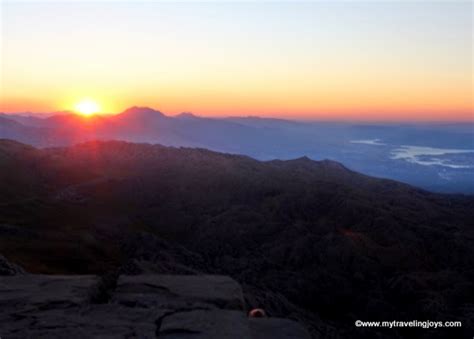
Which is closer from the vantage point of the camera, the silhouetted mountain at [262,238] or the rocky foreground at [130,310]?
the rocky foreground at [130,310]

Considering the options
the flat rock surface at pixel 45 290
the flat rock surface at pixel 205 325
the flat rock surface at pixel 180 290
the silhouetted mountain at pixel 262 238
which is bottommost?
the silhouetted mountain at pixel 262 238

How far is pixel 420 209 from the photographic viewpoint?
167 ft

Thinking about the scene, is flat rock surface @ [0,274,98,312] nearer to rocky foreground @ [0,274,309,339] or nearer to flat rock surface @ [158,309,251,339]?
rocky foreground @ [0,274,309,339]

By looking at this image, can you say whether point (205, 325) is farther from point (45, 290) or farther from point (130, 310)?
point (45, 290)

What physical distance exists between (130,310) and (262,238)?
3110 cm

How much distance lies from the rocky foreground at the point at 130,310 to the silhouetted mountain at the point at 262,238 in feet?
32.6

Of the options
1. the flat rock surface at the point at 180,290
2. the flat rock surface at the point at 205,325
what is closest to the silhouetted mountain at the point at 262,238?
the flat rock surface at the point at 180,290

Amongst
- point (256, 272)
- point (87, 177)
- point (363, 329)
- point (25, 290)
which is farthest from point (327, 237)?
point (87, 177)

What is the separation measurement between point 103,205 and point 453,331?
32.0m

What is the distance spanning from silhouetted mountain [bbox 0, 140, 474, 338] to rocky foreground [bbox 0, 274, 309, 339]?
32.6 feet

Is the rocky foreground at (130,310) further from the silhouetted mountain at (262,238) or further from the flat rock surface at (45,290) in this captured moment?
the silhouetted mountain at (262,238)

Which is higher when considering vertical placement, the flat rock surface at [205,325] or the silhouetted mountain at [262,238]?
the flat rock surface at [205,325]

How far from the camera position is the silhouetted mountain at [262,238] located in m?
26.2

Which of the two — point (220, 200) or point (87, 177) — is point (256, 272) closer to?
point (220, 200)
